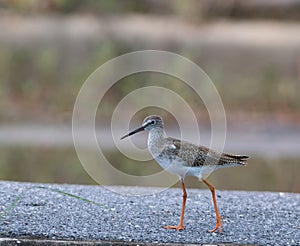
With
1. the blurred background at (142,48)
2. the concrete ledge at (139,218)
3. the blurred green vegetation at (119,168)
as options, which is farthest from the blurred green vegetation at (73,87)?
the concrete ledge at (139,218)

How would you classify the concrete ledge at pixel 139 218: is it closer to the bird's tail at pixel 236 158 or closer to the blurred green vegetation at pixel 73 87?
the bird's tail at pixel 236 158

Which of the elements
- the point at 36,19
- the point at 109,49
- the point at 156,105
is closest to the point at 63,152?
the point at 156,105

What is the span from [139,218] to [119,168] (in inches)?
153

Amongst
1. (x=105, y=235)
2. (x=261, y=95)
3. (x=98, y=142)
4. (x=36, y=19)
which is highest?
(x=36, y=19)

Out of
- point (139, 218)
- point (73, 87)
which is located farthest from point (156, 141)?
point (73, 87)

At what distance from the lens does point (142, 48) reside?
14859mm

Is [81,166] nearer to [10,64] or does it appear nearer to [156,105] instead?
[156,105]

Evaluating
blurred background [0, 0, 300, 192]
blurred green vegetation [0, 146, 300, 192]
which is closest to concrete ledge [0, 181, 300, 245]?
blurred green vegetation [0, 146, 300, 192]

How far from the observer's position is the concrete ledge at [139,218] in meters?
5.45

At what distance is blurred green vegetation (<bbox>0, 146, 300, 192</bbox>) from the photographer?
30.2ft

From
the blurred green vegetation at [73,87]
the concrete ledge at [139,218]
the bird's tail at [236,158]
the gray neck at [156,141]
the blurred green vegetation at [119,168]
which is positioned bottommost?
the concrete ledge at [139,218]

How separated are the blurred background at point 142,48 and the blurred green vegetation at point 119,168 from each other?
5 cm

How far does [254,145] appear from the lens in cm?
1223

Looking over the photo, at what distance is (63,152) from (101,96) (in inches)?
89.7
